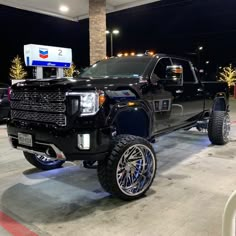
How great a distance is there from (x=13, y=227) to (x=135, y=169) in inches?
60.6

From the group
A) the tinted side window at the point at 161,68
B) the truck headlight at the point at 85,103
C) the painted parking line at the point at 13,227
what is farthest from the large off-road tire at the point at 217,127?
the painted parking line at the point at 13,227

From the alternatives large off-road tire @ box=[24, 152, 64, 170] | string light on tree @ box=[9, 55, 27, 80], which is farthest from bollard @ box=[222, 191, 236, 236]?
string light on tree @ box=[9, 55, 27, 80]

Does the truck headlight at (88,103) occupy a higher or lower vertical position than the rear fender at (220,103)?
higher

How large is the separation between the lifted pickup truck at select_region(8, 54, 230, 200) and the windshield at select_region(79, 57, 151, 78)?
2cm

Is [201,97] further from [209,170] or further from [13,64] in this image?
[13,64]

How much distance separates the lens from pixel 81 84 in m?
3.45

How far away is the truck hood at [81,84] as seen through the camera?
3.40 m

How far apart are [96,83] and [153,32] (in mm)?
29691

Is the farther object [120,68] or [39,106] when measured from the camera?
[120,68]

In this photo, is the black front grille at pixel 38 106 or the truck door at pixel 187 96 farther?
the truck door at pixel 187 96

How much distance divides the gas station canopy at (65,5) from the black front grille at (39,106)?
9636 mm

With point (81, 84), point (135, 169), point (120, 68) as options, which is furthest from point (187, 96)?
point (81, 84)

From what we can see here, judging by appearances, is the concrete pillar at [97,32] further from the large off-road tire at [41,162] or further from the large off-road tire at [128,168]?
the large off-road tire at [128,168]

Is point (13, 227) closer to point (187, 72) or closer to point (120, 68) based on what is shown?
point (120, 68)
